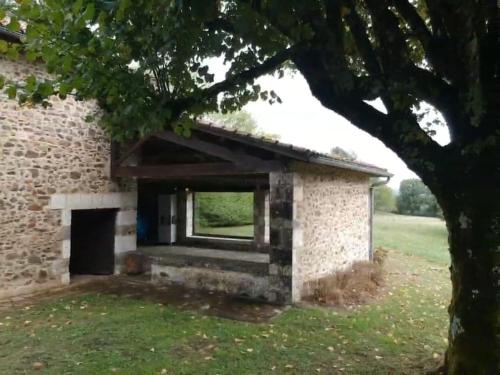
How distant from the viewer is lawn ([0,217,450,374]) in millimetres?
4578

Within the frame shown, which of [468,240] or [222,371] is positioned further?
[222,371]

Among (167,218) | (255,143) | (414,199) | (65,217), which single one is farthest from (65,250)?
(414,199)

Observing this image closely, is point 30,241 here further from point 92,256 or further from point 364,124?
point 364,124

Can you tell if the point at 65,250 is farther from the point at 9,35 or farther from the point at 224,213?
the point at 224,213

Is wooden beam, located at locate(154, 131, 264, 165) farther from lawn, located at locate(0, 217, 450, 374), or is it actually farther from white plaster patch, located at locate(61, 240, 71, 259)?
white plaster patch, located at locate(61, 240, 71, 259)

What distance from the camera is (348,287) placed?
27.5 ft

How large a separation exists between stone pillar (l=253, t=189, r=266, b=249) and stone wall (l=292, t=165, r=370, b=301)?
2200 mm

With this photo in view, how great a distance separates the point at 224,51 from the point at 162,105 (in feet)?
3.11

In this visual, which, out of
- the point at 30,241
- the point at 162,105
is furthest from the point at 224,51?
the point at 30,241

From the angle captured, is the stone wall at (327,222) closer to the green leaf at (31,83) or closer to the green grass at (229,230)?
the green leaf at (31,83)

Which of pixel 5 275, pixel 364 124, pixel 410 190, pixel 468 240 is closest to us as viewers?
pixel 468 240

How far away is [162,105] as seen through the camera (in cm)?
439

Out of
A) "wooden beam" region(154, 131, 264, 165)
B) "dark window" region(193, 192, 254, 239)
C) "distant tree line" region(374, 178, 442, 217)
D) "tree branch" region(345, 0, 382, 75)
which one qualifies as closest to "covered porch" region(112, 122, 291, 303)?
"wooden beam" region(154, 131, 264, 165)

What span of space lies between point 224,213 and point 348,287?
10942 mm
